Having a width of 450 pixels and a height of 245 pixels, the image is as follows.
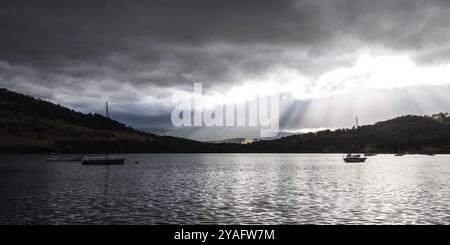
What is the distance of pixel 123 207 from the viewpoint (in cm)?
6212

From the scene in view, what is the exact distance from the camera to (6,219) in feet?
170
